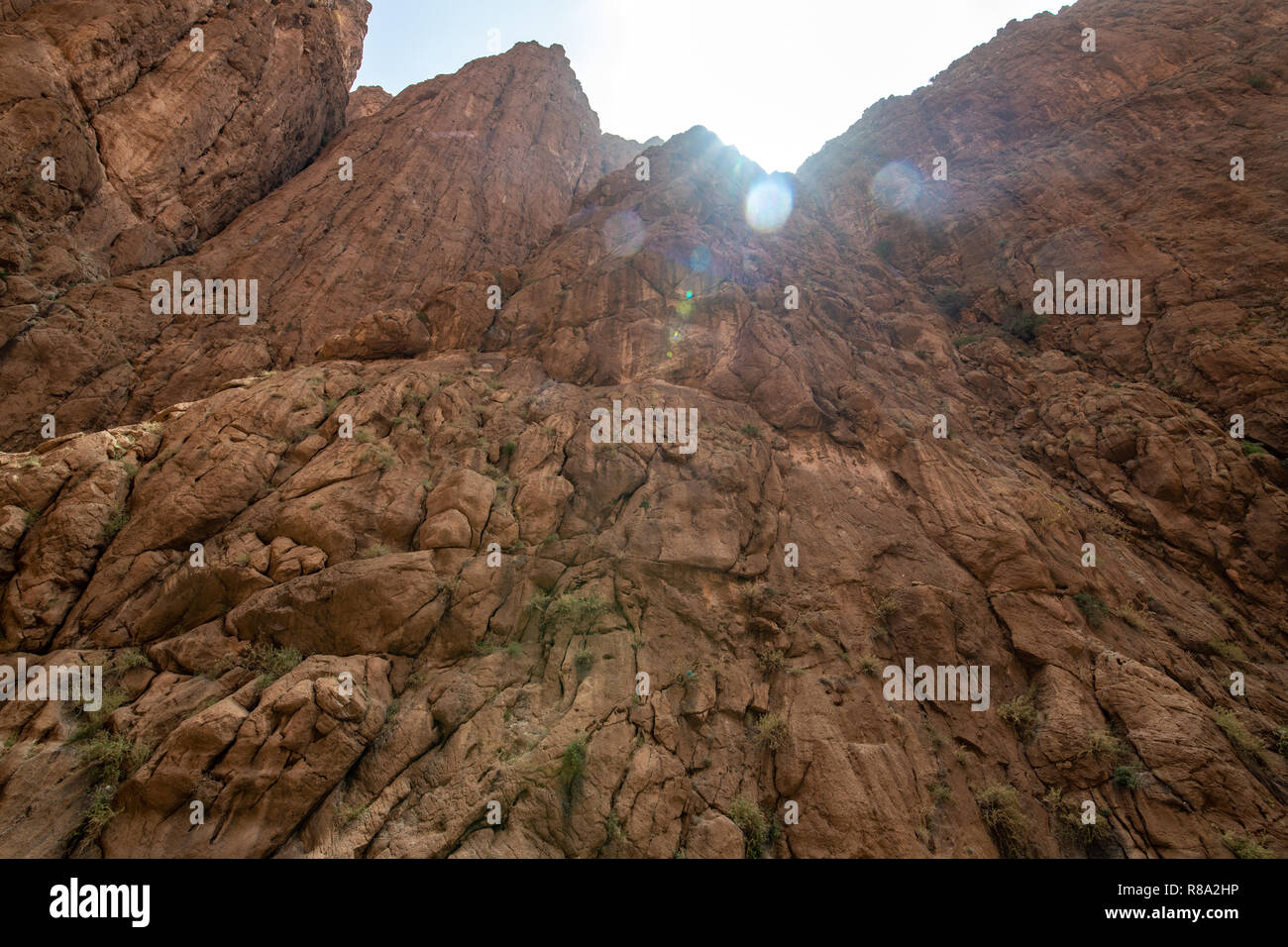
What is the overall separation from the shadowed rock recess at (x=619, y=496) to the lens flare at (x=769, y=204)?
1.85 m

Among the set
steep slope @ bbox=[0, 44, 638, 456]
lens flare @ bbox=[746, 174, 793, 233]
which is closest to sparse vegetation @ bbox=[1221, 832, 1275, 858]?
steep slope @ bbox=[0, 44, 638, 456]

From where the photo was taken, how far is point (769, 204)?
30.3 m

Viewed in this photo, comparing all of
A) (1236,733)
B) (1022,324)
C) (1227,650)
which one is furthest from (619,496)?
(1022,324)

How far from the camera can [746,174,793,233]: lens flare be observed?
92.3 ft

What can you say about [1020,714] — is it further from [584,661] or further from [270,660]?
[270,660]

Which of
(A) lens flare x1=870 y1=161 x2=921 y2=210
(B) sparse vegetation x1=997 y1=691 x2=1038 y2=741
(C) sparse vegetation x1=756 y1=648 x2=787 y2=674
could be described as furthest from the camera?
(A) lens flare x1=870 y1=161 x2=921 y2=210

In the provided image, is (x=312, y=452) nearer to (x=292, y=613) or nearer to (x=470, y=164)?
(x=292, y=613)

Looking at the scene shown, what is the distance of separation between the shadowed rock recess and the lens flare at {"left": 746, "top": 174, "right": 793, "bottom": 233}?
1847mm

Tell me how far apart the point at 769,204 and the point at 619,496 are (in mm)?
24633

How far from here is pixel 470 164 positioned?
29.2m

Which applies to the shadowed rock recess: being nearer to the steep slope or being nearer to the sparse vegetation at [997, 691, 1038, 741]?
the sparse vegetation at [997, 691, 1038, 741]

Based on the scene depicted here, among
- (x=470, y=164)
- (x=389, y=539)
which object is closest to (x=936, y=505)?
(x=389, y=539)

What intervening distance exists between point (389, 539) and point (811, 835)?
405 inches

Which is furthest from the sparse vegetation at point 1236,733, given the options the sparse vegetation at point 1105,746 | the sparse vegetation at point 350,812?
the sparse vegetation at point 350,812
